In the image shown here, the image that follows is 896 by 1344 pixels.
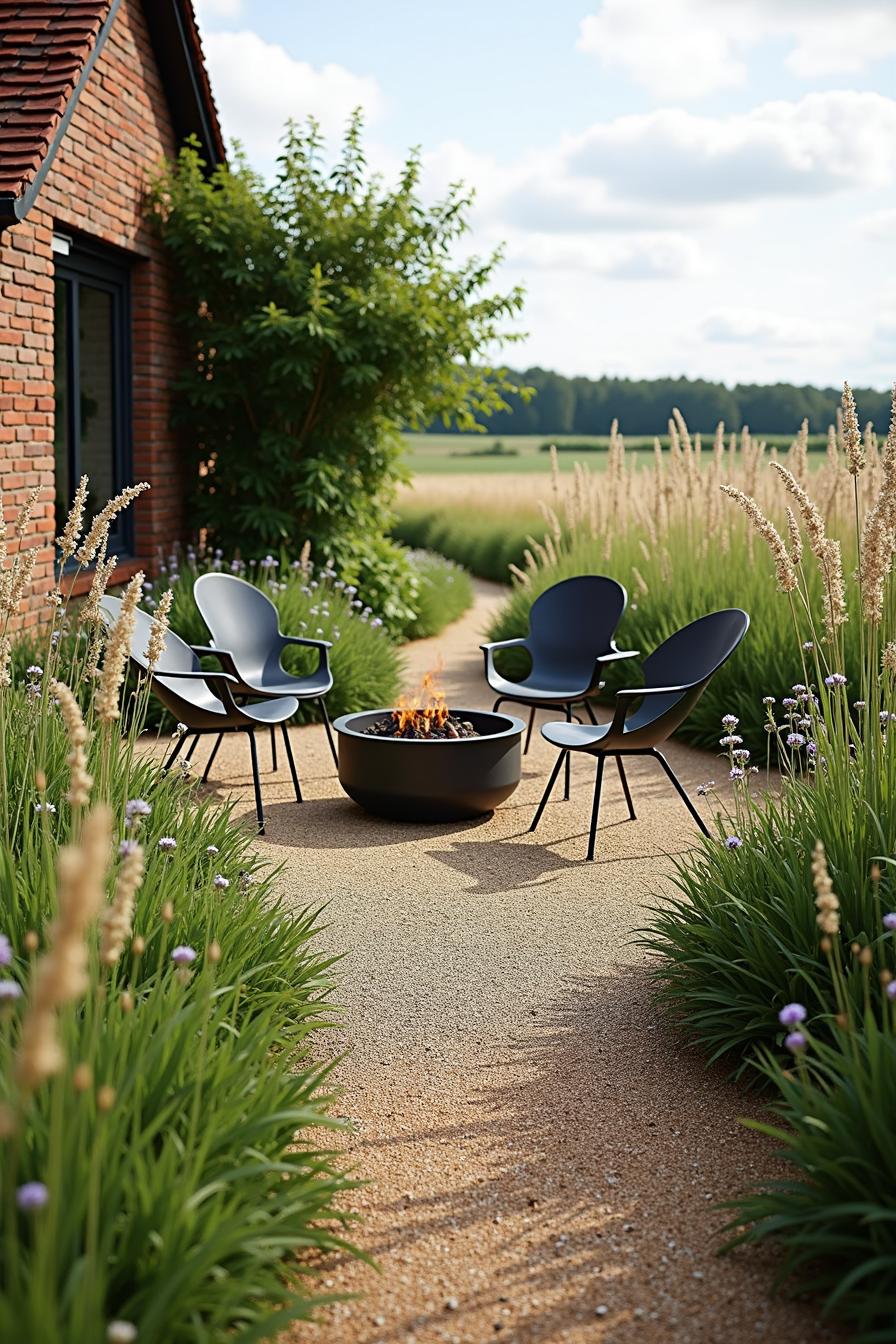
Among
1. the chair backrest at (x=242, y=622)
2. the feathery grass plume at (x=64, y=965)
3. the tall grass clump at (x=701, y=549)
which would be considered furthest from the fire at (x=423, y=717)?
the feathery grass plume at (x=64, y=965)

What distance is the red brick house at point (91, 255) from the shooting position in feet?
24.0

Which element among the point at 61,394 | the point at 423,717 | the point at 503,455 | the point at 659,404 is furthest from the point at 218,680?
the point at 503,455

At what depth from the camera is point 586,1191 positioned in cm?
284

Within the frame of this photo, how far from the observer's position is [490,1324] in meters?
2.34

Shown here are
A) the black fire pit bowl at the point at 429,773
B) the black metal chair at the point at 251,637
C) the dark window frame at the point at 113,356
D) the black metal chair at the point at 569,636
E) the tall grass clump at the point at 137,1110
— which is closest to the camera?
the tall grass clump at the point at 137,1110

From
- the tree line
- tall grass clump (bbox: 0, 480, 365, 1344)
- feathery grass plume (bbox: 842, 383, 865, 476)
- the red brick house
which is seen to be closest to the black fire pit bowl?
tall grass clump (bbox: 0, 480, 365, 1344)

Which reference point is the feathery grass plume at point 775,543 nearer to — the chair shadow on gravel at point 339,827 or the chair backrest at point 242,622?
the chair shadow on gravel at point 339,827

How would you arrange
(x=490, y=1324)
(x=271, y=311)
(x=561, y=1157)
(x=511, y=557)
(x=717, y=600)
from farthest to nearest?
(x=511, y=557), (x=271, y=311), (x=717, y=600), (x=561, y=1157), (x=490, y=1324)

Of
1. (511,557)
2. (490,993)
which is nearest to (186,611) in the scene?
(490,993)

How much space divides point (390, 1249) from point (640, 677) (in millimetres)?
6126

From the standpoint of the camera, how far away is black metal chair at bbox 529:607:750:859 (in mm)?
5480

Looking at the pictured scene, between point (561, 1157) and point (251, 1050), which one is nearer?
point (251, 1050)

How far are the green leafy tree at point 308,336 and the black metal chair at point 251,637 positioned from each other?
263cm

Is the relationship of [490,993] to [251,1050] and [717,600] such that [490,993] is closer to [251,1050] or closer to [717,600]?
[251,1050]
